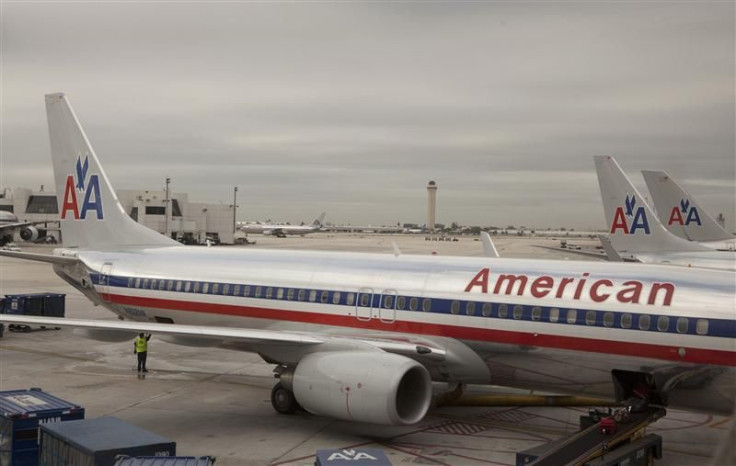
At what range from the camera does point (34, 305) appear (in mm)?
28656

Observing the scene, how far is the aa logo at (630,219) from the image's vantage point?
31.4m

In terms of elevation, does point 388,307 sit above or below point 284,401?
above

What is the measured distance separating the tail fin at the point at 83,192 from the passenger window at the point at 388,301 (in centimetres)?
Result: 925

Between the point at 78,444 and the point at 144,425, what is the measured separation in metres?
5.38

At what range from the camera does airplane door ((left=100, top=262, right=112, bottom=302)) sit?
21.2m

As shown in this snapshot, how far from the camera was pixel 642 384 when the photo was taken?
545 inches

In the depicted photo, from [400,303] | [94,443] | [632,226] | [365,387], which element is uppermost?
[632,226]

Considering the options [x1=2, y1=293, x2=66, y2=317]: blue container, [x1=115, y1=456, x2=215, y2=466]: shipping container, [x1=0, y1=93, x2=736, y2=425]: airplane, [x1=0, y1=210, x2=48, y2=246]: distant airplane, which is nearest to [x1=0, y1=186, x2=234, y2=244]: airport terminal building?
[x1=0, y1=210, x2=48, y2=246]: distant airplane

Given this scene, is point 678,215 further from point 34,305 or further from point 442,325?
point 34,305

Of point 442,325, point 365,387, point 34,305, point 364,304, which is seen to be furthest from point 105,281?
point 442,325

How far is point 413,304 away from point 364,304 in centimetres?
130

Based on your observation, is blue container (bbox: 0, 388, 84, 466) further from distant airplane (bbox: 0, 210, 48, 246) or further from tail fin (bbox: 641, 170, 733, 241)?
distant airplane (bbox: 0, 210, 48, 246)

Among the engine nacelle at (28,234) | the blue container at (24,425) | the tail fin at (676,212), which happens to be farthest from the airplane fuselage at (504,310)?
the engine nacelle at (28,234)

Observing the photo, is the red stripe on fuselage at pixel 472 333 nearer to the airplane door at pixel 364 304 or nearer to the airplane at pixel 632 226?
the airplane door at pixel 364 304
